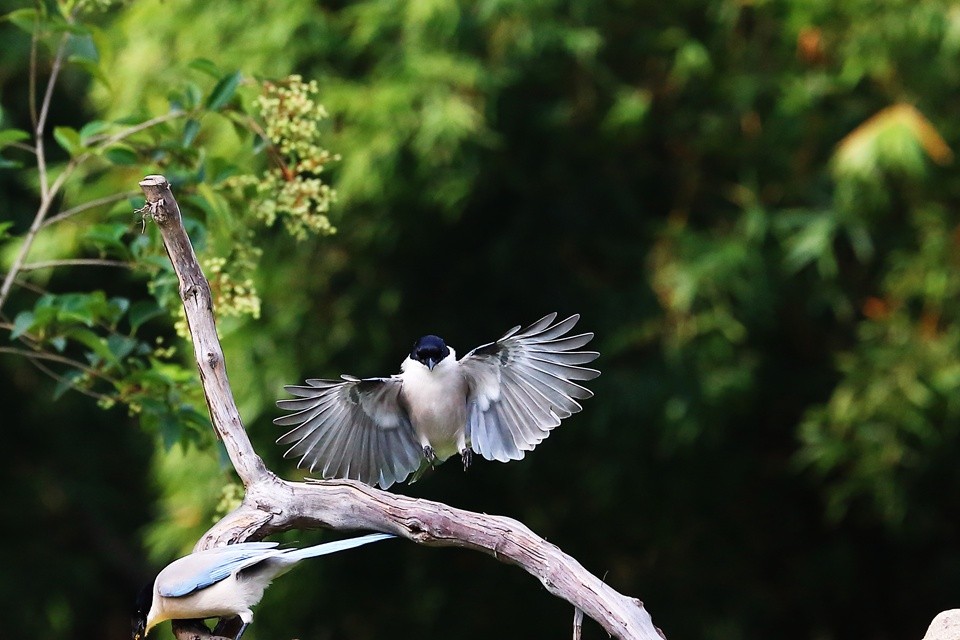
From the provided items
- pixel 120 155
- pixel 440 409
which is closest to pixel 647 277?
pixel 440 409

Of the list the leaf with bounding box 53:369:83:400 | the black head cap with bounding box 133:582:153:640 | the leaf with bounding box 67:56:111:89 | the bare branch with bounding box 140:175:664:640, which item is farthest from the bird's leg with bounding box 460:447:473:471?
the leaf with bounding box 67:56:111:89

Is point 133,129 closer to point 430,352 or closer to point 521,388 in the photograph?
point 430,352

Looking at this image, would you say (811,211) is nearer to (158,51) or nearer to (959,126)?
(959,126)

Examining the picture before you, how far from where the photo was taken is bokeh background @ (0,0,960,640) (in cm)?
491

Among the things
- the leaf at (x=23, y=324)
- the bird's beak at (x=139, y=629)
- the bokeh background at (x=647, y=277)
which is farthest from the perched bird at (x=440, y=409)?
the bokeh background at (x=647, y=277)

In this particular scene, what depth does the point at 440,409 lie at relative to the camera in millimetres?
2557

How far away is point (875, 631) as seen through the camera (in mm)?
5957

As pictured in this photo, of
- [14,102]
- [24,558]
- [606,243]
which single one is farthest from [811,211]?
[24,558]

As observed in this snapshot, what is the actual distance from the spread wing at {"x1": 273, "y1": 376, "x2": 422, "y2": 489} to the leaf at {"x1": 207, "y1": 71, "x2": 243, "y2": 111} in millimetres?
665

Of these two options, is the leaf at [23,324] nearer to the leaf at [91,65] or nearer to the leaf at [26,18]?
the leaf at [91,65]

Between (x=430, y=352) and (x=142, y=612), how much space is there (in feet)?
2.54

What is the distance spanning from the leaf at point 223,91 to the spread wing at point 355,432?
2.18 feet

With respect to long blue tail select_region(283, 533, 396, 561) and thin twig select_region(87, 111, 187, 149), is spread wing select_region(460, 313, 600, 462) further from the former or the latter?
thin twig select_region(87, 111, 187, 149)

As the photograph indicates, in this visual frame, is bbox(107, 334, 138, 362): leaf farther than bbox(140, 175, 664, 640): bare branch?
Yes
